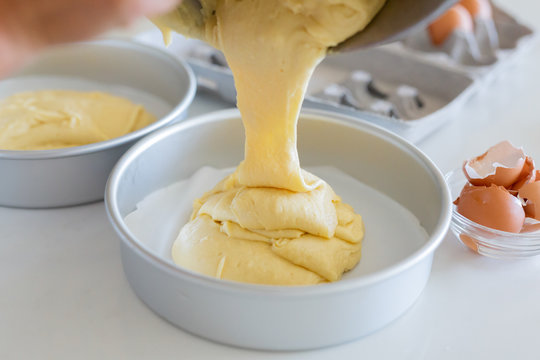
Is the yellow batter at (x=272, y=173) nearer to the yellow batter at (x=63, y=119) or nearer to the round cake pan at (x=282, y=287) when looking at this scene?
the round cake pan at (x=282, y=287)

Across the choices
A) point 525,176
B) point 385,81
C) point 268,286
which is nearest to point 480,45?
point 385,81

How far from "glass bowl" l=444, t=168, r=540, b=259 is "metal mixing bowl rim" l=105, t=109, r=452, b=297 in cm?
9

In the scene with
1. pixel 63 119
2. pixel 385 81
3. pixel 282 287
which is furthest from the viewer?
pixel 385 81

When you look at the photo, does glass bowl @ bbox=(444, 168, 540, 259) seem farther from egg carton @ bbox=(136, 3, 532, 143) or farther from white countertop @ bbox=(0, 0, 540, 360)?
egg carton @ bbox=(136, 3, 532, 143)

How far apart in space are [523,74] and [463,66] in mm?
261

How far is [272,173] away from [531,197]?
471 mm

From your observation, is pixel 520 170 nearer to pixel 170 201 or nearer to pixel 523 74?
pixel 170 201

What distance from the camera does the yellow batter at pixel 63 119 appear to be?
1348 millimetres

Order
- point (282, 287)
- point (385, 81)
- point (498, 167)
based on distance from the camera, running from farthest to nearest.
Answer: point (385, 81) < point (498, 167) < point (282, 287)

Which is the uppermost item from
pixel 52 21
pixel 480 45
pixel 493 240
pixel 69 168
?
pixel 52 21

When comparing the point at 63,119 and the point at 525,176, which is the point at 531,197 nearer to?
the point at 525,176

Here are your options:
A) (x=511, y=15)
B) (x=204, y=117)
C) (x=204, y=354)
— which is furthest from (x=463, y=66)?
(x=204, y=354)

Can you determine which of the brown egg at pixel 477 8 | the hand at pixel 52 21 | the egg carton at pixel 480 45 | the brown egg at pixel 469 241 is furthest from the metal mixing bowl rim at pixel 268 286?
the brown egg at pixel 477 8

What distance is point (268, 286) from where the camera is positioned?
2.72 ft
